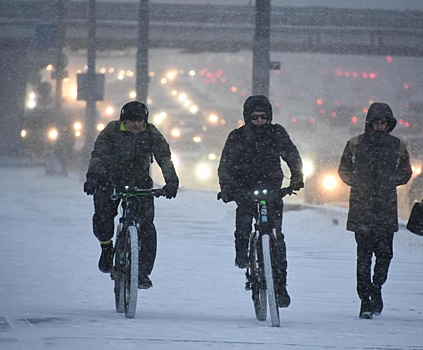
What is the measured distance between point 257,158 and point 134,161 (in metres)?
0.93

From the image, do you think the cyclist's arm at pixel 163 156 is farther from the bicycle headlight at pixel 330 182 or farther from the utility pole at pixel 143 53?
the utility pole at pixel 143 53

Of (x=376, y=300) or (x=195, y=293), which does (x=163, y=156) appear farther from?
(x=195, y=293)

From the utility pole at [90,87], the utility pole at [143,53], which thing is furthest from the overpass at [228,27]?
the utility pole at [143,53]

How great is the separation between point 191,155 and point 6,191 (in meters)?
21.7

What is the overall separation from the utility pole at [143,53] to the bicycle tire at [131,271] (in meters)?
23.8

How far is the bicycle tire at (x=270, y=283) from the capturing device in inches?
303

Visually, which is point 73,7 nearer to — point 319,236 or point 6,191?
point 6,191

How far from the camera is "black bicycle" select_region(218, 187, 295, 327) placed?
7.79 m

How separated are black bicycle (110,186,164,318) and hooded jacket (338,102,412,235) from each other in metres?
1.61

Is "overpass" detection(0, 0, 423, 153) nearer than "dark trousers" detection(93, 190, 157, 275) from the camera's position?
No

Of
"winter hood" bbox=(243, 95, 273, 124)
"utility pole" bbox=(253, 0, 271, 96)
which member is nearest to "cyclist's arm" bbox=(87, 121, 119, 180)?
"winter hood" bbox=(243, 95, 273, 124)

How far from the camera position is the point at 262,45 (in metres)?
20.4

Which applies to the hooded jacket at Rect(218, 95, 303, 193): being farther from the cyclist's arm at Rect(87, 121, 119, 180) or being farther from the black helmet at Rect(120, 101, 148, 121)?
the cyclist's arm at Rect(87, 121, 119, 180)

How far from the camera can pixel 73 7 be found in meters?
75.8
